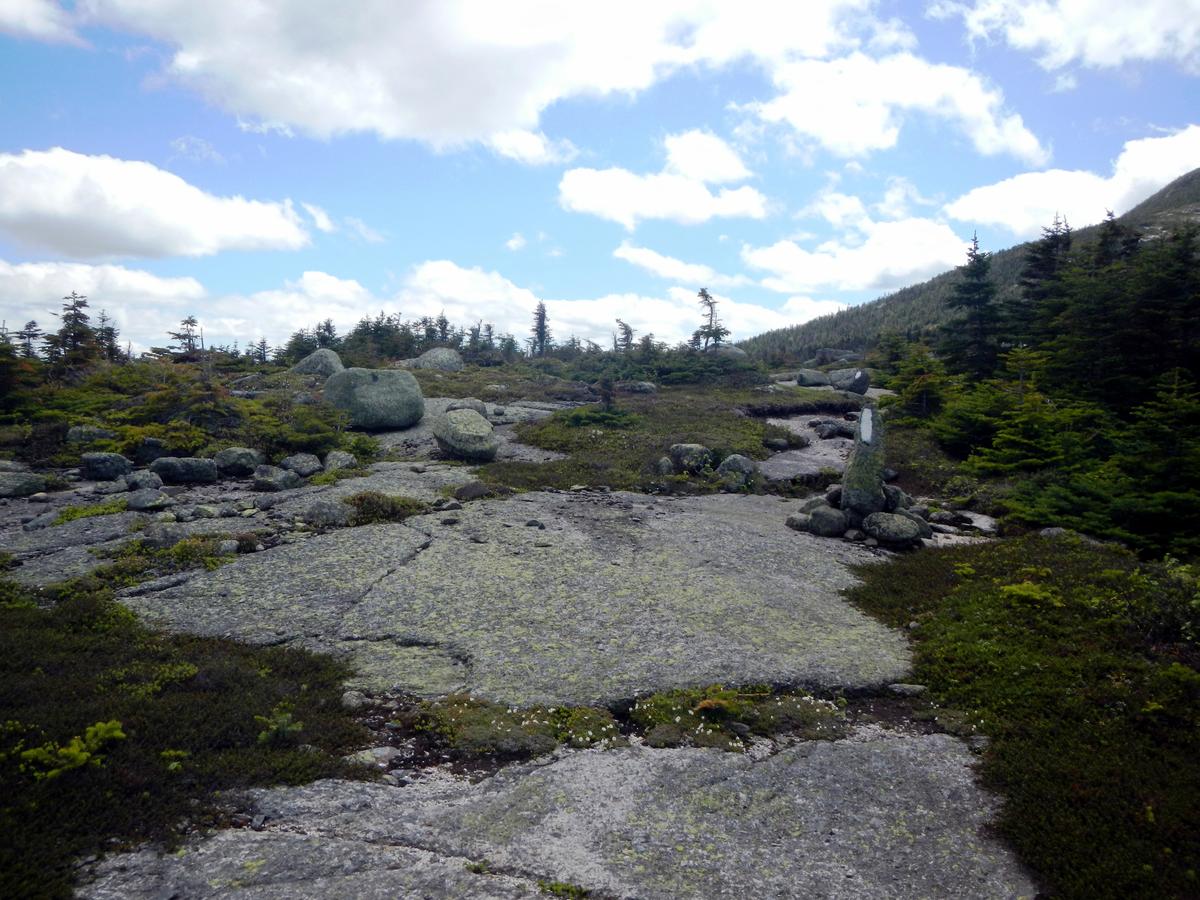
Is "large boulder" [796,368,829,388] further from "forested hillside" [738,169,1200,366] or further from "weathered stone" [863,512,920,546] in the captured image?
"weathered stone" [863,512,920,546]

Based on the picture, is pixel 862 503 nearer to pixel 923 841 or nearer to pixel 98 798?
pixel 923 841

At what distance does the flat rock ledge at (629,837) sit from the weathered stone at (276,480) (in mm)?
14847

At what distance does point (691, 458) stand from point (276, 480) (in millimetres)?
13431

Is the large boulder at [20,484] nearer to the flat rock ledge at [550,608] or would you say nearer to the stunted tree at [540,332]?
the flat rock ledge at [550,608]

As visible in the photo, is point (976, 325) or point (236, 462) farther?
point (976, 325)

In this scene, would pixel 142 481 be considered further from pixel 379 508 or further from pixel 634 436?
pixel 634 436

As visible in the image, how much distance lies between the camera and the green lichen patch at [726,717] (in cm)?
757

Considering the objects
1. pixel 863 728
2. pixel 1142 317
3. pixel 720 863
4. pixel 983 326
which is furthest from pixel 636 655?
pixel 983 326

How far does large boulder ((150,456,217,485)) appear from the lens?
19.7 metres

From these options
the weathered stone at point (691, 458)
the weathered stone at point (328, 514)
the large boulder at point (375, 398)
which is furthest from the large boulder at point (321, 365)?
the weathered stone at point (328, 514)

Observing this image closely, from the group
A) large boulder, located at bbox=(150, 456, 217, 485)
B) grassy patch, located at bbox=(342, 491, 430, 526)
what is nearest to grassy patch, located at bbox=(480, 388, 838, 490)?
grassy patch, located at bbox=(342, 491, 430, 526)

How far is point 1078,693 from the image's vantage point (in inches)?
326

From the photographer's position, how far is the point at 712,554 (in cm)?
1461

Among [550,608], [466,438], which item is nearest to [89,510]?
[466,438]
